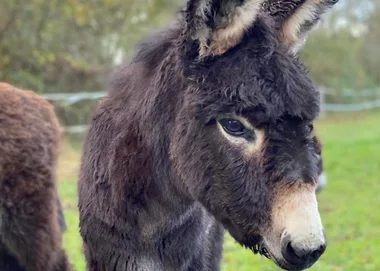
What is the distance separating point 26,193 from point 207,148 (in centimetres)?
207

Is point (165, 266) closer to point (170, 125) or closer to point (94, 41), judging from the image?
point (170, 125)

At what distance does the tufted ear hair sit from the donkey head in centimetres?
7

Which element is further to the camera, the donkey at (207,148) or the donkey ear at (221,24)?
the donkey ear at (221,24)

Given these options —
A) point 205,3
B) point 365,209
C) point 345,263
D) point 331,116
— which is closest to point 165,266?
point 205,3

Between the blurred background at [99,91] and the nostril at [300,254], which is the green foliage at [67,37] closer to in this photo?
the blurred background at [99,91]

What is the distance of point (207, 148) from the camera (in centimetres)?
255

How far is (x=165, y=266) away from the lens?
3066mm

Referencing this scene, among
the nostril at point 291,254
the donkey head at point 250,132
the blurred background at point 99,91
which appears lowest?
the blurred background at point 99,91

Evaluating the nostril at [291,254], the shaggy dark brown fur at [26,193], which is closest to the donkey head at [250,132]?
the nostril at [291,254]

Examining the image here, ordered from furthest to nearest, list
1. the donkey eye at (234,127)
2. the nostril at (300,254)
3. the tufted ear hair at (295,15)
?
the tufted ear hair at (295,15) → the donkey eye at (234,127) → the nostril at (300,254)

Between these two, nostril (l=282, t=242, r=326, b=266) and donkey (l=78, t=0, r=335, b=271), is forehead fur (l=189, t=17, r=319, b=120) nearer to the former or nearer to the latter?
donkey (l=78, t=0, r=335, b=271)

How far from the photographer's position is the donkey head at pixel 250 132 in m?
2.31

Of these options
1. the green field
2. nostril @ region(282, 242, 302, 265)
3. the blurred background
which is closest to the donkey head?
nostril @ region(282, 242, 302, 265)

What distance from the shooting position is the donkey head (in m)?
2.31
